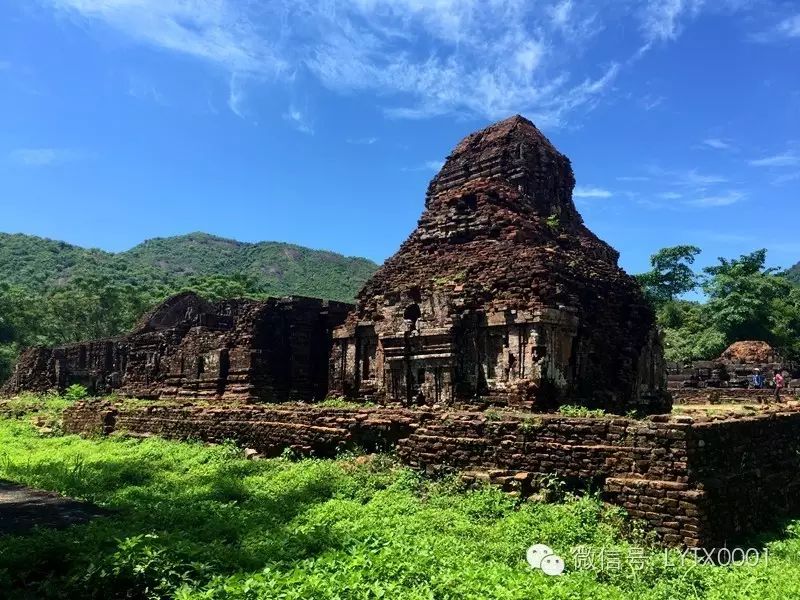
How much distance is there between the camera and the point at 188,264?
104750mm

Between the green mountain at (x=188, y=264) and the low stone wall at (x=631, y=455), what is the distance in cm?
6710

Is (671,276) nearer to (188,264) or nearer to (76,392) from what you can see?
→ (76,392)

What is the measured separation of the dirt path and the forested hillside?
41.4 metres

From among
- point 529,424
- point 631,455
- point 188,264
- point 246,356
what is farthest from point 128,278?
point 631,455

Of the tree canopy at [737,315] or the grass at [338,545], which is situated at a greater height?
the tree canopy at [737,315]

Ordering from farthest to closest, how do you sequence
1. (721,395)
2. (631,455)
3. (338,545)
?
(721,395) < (631,455) < (338,545)

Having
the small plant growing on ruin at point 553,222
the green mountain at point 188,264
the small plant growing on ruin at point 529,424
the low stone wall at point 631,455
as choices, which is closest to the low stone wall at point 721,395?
the small plant growing on ruin at point 553,222

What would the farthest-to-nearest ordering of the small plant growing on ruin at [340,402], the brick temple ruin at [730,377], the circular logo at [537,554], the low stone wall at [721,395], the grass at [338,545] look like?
the brick temple ruin at [730,377] < the low stone wall at [721,395] < the small plant growing on ruin at [340,402] < the circular logo at [537,554] < the grass at [338,545]

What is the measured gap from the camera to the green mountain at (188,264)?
273 ft

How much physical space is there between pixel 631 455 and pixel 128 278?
274 ft

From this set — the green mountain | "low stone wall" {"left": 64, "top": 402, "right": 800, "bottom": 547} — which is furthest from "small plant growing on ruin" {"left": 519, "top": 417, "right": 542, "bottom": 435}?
the green mountain

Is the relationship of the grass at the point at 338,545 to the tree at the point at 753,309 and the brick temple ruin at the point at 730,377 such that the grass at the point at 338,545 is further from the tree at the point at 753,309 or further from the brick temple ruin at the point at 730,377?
the tree at the point at 753,309

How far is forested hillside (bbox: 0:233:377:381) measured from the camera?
48594 mm

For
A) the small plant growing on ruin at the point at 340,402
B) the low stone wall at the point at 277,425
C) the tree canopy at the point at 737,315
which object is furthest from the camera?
the tree canopy at the point at 737,315
